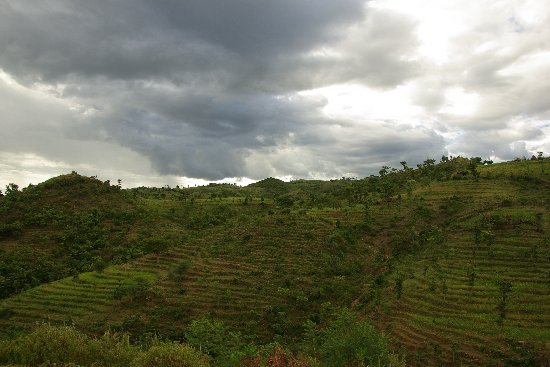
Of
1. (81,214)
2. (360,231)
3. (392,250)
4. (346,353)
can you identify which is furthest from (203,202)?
(346,353)

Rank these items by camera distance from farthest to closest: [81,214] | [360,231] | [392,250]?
1. [81,214]
2. [360,231]
3. [392,250]

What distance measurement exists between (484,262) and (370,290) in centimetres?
1049

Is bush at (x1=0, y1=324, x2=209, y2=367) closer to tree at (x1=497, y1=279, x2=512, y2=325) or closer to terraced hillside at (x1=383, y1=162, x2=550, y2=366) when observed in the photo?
terraced hillside at (x1=383, y1=162, x2=550, y2=366)

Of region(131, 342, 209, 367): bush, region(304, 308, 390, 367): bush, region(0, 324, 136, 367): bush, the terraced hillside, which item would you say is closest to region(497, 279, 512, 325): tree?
the terraced hillside

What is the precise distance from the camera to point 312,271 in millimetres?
41500

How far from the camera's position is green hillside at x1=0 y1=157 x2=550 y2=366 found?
28.0 meters

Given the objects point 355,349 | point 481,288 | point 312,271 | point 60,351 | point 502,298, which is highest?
point 60,351

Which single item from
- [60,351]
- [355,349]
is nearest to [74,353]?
[60,351]

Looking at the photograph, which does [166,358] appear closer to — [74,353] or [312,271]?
[74,353]

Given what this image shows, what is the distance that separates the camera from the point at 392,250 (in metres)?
44.8

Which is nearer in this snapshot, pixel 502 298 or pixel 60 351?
pixel 60 351

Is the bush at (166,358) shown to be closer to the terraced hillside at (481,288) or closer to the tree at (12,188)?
the terraced hillside at (481,288)

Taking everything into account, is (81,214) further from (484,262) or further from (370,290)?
(484,262)

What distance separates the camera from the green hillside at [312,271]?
28016mm
